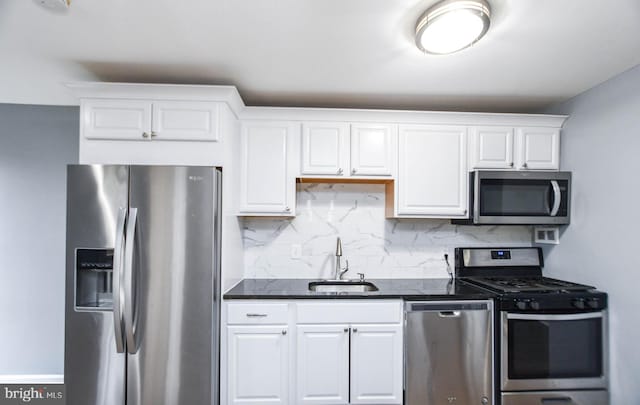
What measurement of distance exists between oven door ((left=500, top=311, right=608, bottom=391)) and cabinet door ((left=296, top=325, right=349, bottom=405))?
1032 mm

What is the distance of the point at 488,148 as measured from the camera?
243cm

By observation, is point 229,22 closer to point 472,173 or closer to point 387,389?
point 472,173

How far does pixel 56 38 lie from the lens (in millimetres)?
1637

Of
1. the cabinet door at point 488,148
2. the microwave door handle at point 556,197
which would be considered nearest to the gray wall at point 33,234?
the cabinet door at point 488,148

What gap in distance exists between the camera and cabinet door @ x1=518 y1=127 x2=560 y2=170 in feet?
8.02

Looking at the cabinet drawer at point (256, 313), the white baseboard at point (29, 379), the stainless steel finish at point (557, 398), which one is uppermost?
the cabinet drawer at point (256, 313)

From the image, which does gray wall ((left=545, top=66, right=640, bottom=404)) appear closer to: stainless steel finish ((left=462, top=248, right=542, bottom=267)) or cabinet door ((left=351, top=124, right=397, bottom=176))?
stainless steel finish ((left=462, top=248, right=542, bottom=267))

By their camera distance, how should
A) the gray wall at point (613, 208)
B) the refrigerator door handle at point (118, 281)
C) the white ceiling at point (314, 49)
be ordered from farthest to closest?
the gray wall at point (613, 208)
the refrigerator door handle at point (118, 281)
the white ceiling at point (314, 49)

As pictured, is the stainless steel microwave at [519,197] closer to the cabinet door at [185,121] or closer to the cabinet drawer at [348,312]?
the cabinet drawer at [348,312]

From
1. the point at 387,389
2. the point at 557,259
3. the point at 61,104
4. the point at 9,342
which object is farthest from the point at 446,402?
the point at 61,104

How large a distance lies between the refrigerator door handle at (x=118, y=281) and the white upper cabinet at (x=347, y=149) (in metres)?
1.23

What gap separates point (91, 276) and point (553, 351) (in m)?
2.91

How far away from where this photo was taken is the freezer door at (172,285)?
5.84 feet

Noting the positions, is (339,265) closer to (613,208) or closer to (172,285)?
(172,285)
